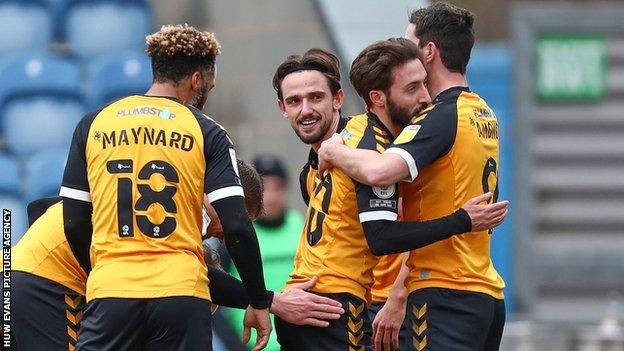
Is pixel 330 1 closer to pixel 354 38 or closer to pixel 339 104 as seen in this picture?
pixel 354 38

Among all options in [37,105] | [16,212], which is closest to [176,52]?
[16,212]

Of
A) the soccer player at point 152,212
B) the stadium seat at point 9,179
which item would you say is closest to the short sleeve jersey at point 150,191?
the soccer player at point 152,212

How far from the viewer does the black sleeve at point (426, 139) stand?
5.79 metres

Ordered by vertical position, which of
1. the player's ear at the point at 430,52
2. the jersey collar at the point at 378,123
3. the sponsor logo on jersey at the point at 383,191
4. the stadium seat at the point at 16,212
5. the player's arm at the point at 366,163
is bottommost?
the stadium seat at the point at 16,212

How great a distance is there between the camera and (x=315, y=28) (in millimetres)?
11867

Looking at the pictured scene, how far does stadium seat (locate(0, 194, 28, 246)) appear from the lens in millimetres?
11219

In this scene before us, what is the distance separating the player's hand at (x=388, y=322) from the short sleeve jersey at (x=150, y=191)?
28.8 inches

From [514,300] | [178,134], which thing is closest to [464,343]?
[178,134]

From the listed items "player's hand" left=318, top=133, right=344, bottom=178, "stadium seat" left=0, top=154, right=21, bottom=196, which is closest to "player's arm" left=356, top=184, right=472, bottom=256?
"player's hand" left=318, top=133, right=344, bottom=178

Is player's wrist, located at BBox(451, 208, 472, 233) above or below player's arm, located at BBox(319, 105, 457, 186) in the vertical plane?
below

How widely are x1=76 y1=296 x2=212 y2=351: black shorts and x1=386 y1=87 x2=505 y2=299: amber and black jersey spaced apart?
90 cm

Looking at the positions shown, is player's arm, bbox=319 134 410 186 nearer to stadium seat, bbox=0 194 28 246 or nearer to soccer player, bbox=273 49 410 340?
soccer player, bbox=273 49 410 340

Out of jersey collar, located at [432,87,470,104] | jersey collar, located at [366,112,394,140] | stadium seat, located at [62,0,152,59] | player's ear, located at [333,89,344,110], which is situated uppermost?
stadium seat, located at [62,0,152,59]

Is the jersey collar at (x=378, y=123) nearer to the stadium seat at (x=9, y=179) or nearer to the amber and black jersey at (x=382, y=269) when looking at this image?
the amber and black jersey at (x=382, y=269)
